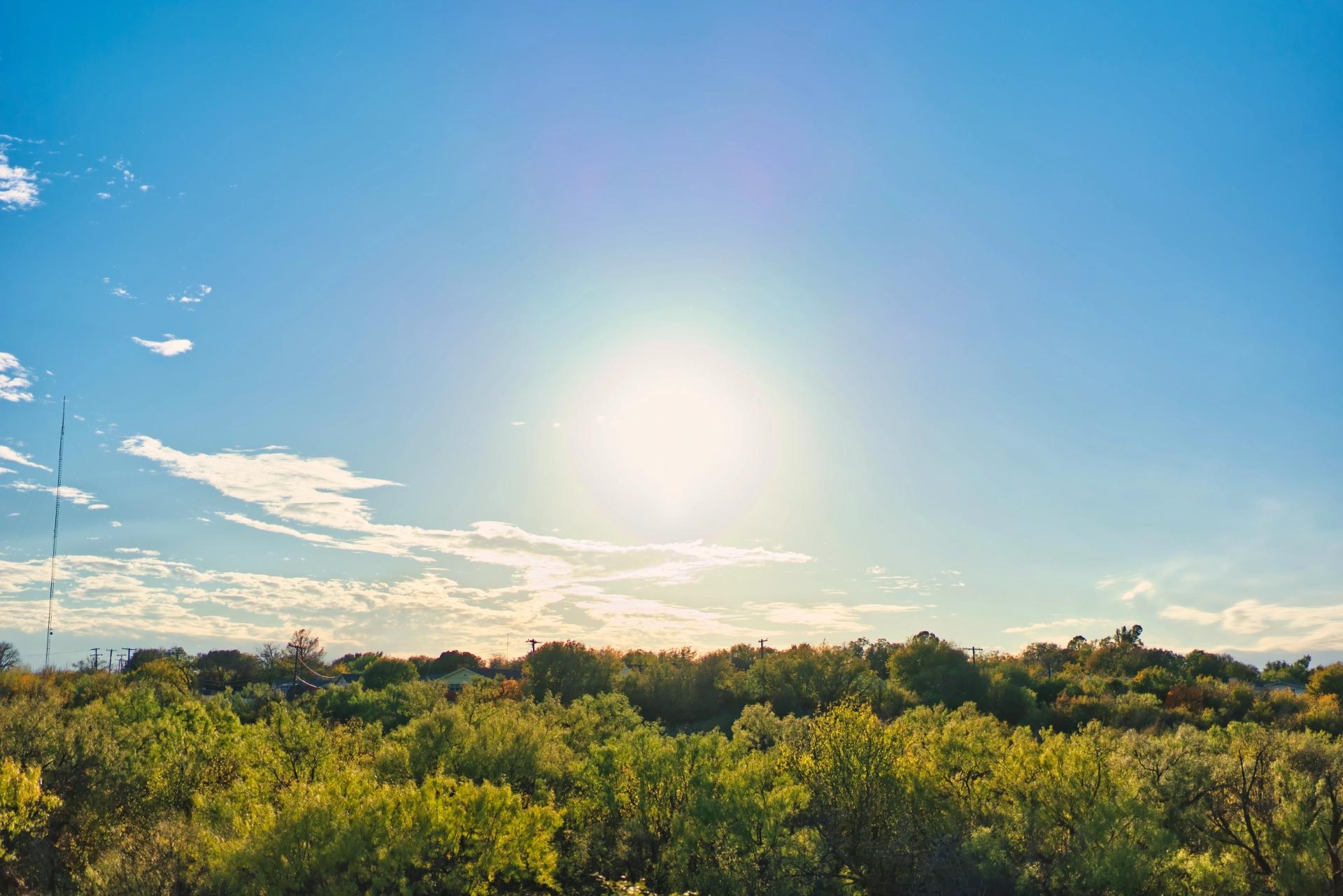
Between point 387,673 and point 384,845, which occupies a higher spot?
point 384,845

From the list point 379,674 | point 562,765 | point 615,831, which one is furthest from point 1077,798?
point 379,674

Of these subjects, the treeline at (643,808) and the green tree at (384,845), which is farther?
the treeline at (643,808)

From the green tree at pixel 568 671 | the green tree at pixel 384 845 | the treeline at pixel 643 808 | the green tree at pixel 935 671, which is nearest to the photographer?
the green tree at pixel 384 845

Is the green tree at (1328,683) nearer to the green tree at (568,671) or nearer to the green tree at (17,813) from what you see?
the green tree at (568,671)

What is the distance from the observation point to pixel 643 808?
45719 millimetres

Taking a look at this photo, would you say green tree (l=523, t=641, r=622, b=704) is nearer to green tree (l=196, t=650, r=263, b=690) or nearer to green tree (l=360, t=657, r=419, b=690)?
green tree (l=360, t=657, r=419, b=690)

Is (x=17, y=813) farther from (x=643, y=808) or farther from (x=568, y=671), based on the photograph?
(x=568, y=671)

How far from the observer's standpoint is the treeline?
34.1 metres

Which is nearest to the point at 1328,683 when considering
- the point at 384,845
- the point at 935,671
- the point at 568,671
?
the point at 935,671

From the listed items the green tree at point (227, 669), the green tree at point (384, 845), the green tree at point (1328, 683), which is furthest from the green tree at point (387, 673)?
the green tree at point (1328, 683)

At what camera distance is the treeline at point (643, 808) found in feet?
112

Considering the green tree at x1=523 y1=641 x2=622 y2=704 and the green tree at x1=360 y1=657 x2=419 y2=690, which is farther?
the green tree at x1=360 y1=657 x2=419 y2=690

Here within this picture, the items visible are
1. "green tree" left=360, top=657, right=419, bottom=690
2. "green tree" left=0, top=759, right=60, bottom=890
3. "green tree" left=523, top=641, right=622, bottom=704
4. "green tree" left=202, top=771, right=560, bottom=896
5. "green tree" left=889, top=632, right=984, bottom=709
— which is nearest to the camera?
"green tree" left=202, top=771, right=560, bottom=896

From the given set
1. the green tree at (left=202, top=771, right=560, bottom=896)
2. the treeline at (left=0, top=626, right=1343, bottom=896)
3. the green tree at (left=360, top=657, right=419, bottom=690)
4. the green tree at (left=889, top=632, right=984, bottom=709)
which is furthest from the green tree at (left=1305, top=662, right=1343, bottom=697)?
the green tree at (left=360, top=657, right=419, bottom=690)
